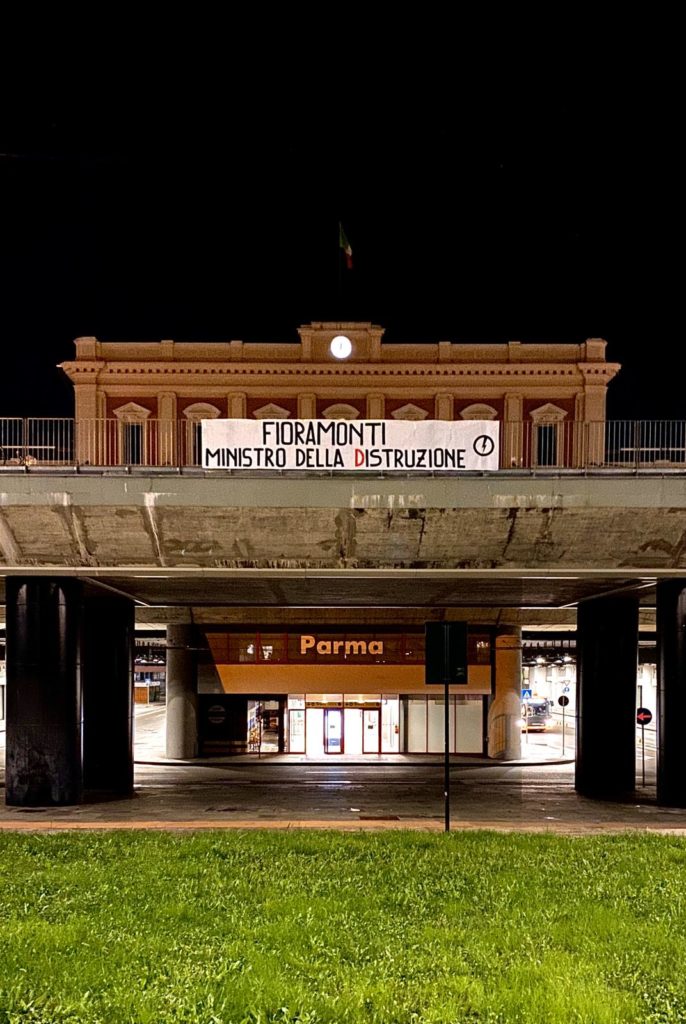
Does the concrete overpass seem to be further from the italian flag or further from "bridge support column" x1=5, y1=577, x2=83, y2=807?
the italian flag

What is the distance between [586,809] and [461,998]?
43.3 ft

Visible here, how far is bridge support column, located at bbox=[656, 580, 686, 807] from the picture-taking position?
659 inches

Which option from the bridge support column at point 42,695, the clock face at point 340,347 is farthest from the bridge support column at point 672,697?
the clock face at point 340,347

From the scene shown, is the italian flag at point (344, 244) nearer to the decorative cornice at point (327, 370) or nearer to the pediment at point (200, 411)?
the decorative cornice at point (327, 370)

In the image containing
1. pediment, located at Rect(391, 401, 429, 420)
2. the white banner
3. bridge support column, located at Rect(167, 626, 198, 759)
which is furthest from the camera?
pediment, located at Rect(391, 401, 429, 420)

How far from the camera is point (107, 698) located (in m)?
20.9

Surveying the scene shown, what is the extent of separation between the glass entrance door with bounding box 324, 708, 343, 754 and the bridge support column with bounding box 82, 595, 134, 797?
10.9 metres

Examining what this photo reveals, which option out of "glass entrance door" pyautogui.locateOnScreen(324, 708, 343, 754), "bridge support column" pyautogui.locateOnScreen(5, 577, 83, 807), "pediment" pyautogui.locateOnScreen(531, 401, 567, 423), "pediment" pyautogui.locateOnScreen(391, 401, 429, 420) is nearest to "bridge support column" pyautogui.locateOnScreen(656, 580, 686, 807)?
"bridge support column" pyautogui.locateOnScreen(5, 577, 83, 807)

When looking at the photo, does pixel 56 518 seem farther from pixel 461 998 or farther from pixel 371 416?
pixel 371 416

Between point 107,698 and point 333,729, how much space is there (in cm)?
1205

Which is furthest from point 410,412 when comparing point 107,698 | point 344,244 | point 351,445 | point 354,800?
point 351,445

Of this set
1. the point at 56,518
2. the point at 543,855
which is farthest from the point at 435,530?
the point at 56,518

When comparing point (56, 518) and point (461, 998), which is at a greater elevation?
point (56, 518)

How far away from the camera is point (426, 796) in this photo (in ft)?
66.4
